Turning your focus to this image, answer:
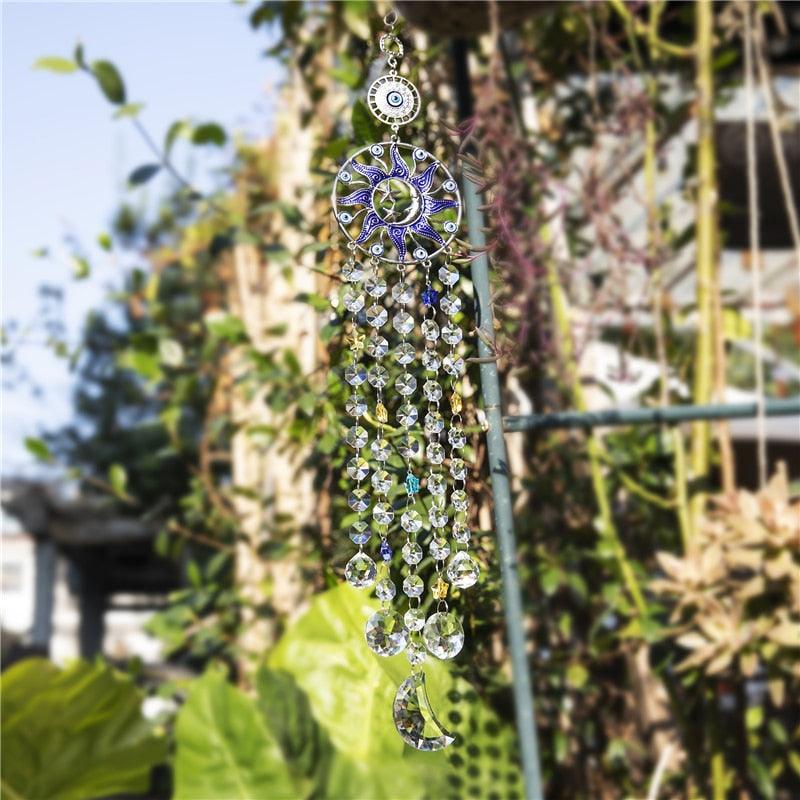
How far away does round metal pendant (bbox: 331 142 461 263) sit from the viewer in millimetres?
761

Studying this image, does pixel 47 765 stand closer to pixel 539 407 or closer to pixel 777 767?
pixel 539 407

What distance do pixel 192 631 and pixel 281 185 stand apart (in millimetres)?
1090

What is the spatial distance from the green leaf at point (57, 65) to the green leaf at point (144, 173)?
0.21 m

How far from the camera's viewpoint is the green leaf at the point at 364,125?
839 millimetres

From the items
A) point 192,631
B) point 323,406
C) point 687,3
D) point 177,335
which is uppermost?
point 687,3

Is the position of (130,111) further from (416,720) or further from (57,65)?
(416,720)

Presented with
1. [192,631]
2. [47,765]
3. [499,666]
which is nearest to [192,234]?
[192,631]

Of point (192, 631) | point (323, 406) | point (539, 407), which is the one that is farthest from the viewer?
point (192, 631)

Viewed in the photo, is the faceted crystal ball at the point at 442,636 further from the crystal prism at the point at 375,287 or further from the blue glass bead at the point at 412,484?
the crystal prism at the point at 375,287

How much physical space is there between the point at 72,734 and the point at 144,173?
3.26 feet

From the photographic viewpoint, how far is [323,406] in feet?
3.92

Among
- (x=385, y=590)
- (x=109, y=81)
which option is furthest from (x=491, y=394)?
(x=109, y=81)

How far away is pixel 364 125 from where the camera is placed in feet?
2.80

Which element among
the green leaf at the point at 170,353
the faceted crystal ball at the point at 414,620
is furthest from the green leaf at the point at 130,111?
the faceted crystal ball at the point at 414,620
